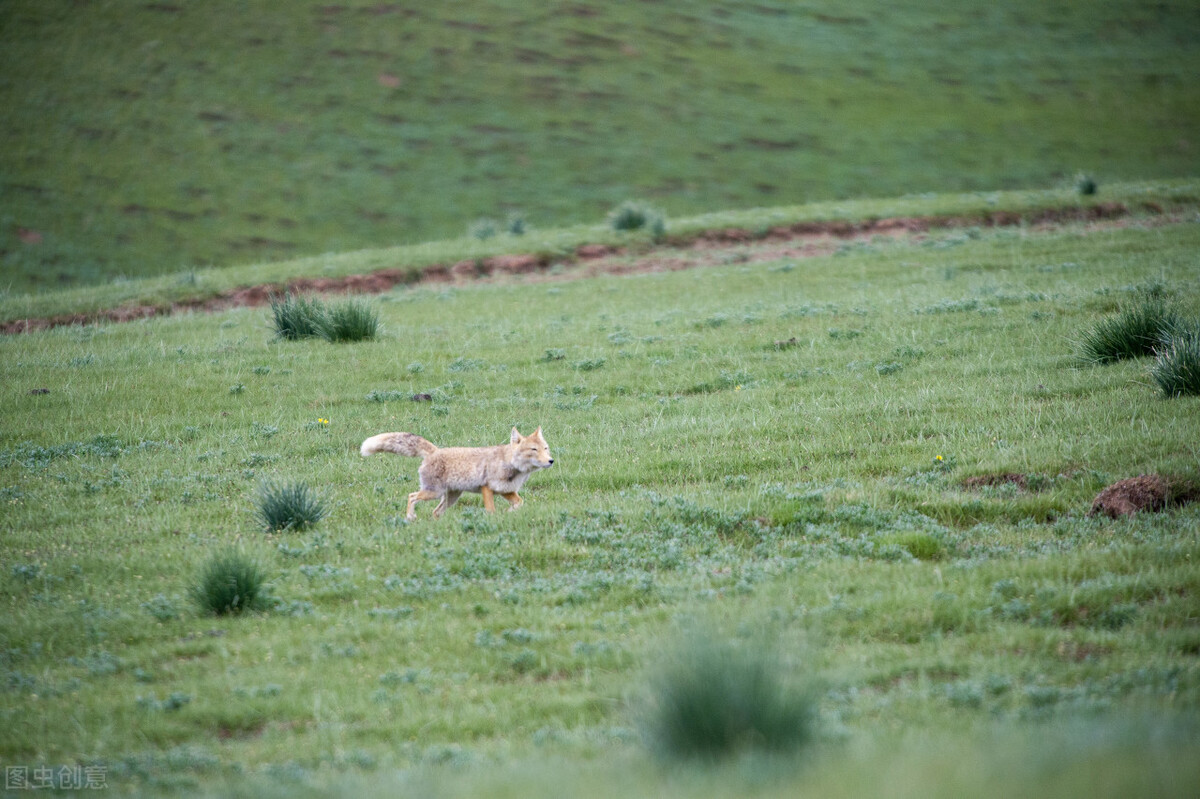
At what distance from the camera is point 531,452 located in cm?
1046

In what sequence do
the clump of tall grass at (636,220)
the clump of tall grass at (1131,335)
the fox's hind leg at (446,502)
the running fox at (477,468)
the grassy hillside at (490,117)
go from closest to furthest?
the running fox at (477,468) → the fox's hind leg at (446,502) → the clump of tall grass at (1131,335) → the clump of tall grass at (636,220) → the grassy hillside at (490,117)

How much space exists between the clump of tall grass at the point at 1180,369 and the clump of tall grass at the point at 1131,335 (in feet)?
6.74

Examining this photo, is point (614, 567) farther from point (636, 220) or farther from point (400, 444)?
point (636, 220)

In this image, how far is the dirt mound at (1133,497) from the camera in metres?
9.33

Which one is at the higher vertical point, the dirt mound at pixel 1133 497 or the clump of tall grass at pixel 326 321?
the dirt mound at pixel 1133 497

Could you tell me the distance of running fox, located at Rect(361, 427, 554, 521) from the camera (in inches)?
415

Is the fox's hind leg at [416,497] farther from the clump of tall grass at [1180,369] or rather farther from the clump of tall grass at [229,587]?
the clump of tall grass at [1180,369]

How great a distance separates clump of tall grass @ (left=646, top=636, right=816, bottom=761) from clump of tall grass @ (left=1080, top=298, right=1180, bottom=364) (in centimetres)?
1191

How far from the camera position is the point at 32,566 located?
934 centimetres

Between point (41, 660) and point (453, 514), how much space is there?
443cm

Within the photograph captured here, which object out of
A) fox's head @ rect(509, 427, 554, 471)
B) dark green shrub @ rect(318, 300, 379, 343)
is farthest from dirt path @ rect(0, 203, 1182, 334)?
fox's head @ rect(509, 427, 554, 471)

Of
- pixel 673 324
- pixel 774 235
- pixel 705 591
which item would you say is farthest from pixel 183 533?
pixel 774 235

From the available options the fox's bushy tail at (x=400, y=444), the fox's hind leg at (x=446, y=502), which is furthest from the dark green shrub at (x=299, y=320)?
the fox's hind leg at (x=446, y=502)

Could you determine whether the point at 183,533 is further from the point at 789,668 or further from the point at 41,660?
the point at 789,668
